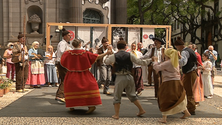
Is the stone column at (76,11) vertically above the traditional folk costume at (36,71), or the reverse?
the stone column at (76,11)

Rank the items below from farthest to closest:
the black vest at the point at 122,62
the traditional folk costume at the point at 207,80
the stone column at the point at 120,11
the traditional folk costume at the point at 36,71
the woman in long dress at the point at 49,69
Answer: the stone column at the point at 120,11, the woman in long dress at the point at 49,69, the traditional folk costume at the point at 36,71, the traditional folk costume at the point at 207,80, the black vest at the point at 122,62

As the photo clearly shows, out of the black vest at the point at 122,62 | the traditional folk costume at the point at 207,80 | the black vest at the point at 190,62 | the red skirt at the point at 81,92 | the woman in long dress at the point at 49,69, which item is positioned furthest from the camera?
the woman in long dress at the point at 49,69

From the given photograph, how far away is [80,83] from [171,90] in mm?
2063

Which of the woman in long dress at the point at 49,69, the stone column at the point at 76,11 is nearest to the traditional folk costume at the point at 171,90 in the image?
the woman in long dress at the point at 49,69

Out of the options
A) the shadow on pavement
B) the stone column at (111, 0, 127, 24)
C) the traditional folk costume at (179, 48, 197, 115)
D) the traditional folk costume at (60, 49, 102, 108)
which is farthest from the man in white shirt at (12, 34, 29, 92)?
the stone column at (111, 0, 127, 24)

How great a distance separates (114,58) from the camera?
6.47 meters

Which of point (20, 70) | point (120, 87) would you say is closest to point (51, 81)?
point (20, 70)

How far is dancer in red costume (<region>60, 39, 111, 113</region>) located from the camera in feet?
22.5

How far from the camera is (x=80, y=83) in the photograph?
6918 mm

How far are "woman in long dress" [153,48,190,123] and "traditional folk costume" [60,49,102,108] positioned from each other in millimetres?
1510

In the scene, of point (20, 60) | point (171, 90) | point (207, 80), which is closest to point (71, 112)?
point (171, 90)

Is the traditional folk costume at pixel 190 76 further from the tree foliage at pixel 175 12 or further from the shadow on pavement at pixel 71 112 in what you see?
the tree foliage at pixel 175 12

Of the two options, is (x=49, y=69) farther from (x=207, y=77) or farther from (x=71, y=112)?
(x=207, y=77)

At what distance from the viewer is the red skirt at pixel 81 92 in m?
6.86
